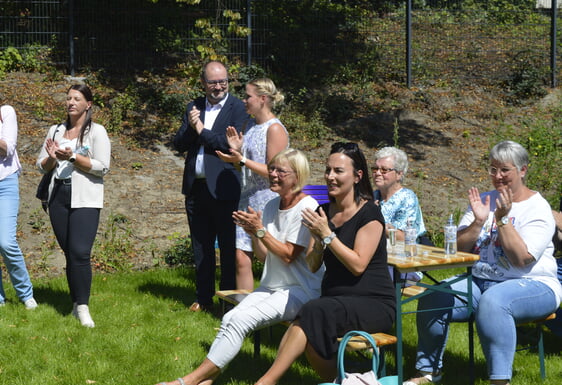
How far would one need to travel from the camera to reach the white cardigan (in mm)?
5812

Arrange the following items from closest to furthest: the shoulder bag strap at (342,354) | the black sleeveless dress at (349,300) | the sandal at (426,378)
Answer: the shoulder bag strap at (342,354) → the black sleeveless dress at (349,300) → the sandal at (426,378)

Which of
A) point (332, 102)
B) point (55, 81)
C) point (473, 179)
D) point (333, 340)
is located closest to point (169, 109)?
point (55, 81)

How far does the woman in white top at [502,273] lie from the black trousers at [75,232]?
277cm

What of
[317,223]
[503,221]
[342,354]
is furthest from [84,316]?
[503,221]

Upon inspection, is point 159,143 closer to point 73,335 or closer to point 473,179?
point 473,179

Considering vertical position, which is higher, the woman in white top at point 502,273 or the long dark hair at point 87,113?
the long dark hair at point 87,113

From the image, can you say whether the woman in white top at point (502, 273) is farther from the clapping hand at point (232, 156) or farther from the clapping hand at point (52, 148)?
the clapping hand at point (52, 148)

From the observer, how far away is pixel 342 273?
172 inches

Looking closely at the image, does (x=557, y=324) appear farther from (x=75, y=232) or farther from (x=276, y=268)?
(x=75, y=232)

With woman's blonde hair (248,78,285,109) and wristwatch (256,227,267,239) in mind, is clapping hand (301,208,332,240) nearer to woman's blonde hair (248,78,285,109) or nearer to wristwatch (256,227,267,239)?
wristwatch (256,227,267,239)

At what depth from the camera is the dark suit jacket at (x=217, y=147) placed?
5.88 meters

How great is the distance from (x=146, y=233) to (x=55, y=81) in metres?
5.49

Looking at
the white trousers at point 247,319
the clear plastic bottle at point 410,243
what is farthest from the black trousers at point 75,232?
the clear plastic bottle at point 410,243

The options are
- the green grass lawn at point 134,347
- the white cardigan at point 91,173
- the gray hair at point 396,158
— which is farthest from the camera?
the white cardigan at point 91,173
